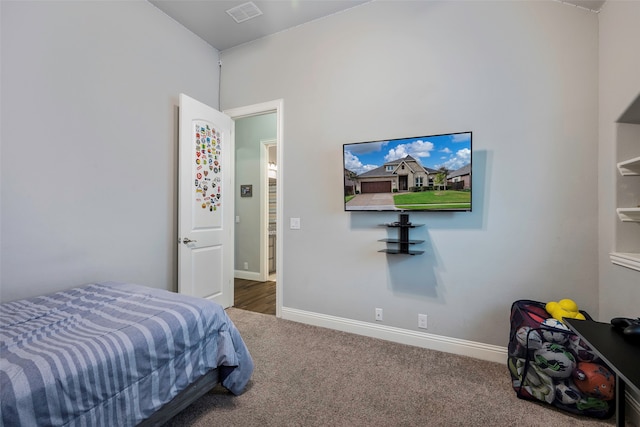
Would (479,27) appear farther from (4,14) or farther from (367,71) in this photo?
(4,14)

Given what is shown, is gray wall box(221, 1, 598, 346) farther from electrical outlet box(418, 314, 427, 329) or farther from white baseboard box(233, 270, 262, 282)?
white baseboard box(233, 270, 262, 282)

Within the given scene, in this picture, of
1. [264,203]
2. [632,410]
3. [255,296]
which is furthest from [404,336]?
[264,203]

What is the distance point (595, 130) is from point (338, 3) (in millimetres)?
2423

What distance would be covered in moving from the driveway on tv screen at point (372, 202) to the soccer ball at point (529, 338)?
1.24 meters

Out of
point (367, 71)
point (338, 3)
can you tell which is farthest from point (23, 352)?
point (338, 3)

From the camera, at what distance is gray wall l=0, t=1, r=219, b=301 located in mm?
1855

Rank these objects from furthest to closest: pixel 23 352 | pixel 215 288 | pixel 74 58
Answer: pixel 215 288
pixel 74 58
pixel 23 352

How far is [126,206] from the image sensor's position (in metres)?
2.48

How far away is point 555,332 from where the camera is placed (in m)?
1.66

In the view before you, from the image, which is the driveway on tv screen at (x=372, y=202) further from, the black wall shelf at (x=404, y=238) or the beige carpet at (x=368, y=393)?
the beige carpet at (x=368, y=393)

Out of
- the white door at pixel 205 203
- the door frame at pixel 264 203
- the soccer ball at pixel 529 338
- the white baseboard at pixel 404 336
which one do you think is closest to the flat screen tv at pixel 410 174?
the soccer ball at pixel 529 338

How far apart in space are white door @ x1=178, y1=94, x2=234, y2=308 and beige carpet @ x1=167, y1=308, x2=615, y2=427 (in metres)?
0.99

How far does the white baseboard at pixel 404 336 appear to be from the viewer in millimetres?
2188

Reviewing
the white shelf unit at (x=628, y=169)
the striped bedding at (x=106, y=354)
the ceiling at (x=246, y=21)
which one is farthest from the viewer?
the ceiling at (x=246, y=21)
